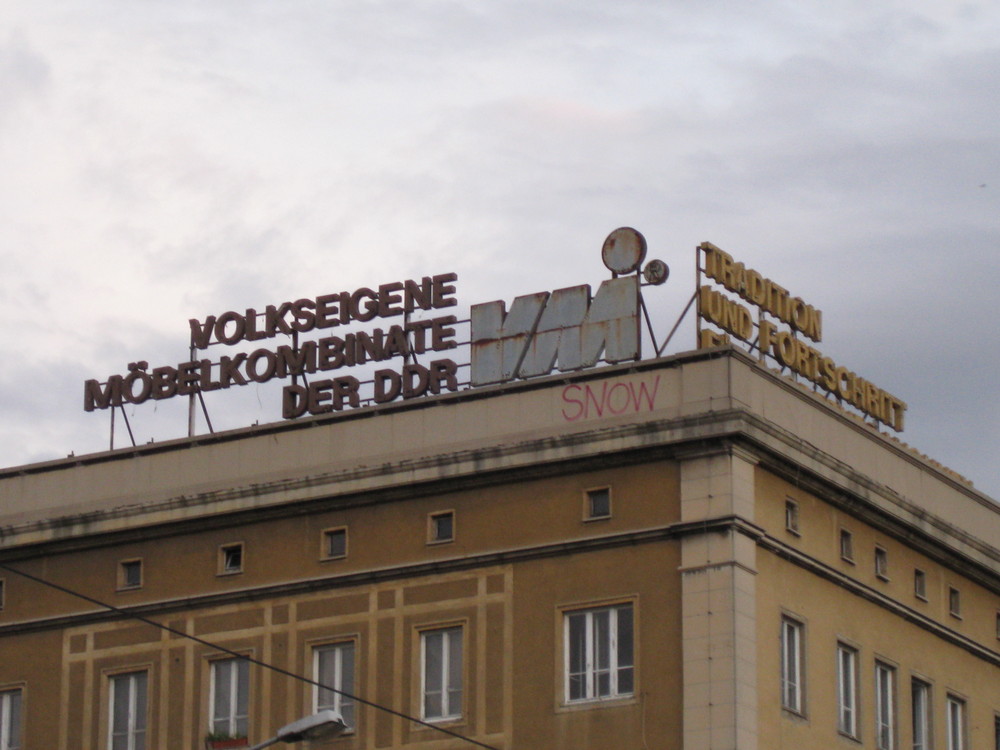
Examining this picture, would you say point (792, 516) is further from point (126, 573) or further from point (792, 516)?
point (126, 573)

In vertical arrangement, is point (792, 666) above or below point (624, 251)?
below

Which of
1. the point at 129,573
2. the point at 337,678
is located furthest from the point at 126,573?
the point at 337,678

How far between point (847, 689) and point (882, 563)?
4256 mm

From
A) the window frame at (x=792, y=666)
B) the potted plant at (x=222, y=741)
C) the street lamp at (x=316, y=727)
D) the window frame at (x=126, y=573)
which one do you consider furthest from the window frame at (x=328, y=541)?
the street lamp at (x=316, y=727)

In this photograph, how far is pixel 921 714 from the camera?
7256cm

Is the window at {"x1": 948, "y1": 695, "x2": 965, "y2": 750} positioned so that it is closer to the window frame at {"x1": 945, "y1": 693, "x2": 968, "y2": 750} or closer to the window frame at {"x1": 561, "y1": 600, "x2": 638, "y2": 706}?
the window frame at {"x1": 945, "y1": 693, "x2": 968, "y2": 750}

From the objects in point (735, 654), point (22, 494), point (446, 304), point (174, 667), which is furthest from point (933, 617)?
point (22, 494)

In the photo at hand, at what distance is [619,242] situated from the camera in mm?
→ 71188

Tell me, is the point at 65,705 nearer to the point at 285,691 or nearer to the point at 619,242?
the point at 285,691

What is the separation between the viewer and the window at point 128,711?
2840 inches

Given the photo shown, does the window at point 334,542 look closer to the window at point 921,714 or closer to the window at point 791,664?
the window at point 791,664

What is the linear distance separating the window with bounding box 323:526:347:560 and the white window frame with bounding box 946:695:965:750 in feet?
58.3

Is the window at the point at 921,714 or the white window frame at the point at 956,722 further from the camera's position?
the white window frame at the point at 956,722

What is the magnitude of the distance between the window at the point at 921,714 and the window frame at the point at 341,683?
1550 centimetres
